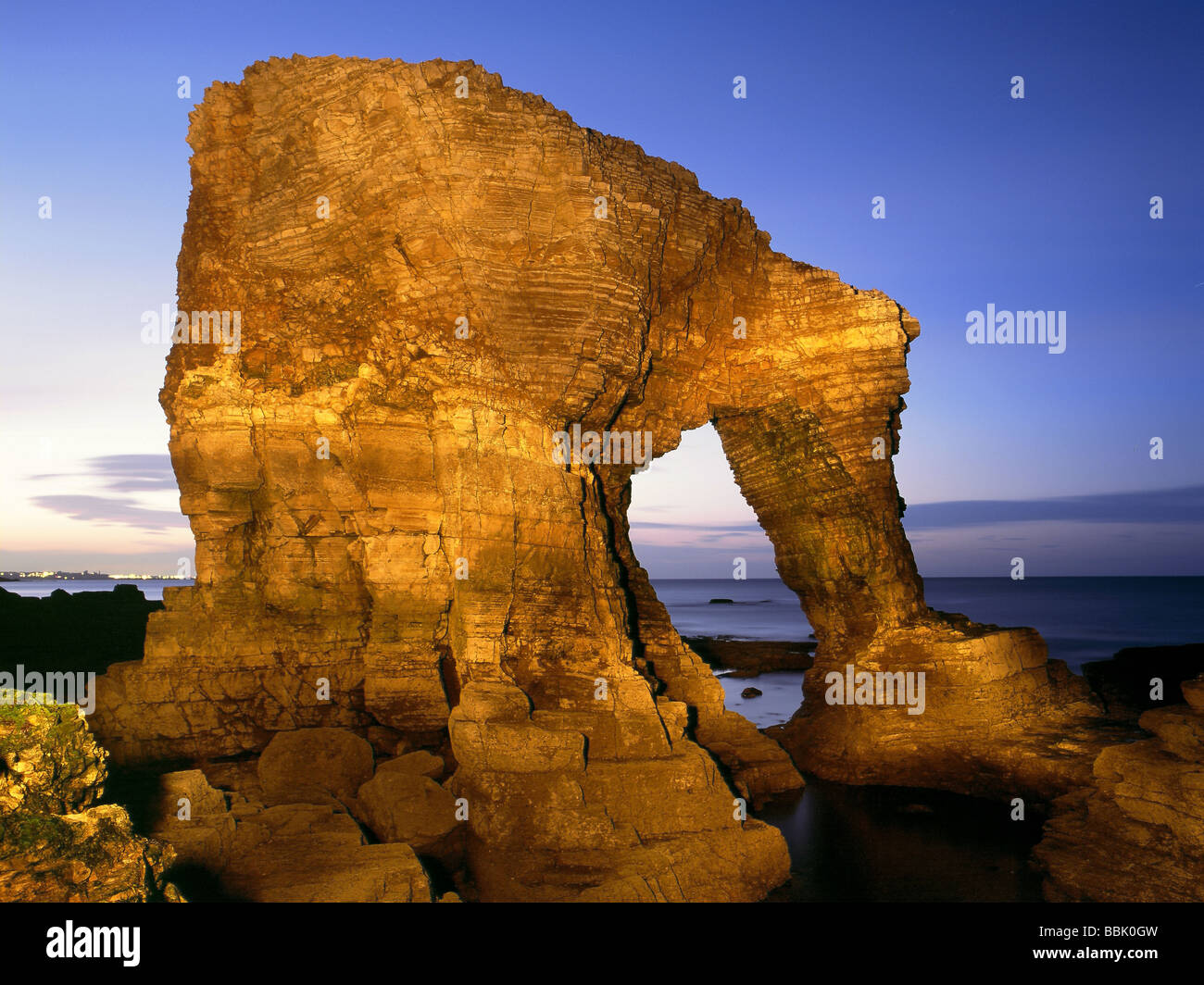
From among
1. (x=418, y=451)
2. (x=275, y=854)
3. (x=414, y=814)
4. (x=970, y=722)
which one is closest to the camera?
(x=275, y=854)

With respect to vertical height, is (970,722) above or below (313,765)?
below

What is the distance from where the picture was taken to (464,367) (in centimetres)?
1141

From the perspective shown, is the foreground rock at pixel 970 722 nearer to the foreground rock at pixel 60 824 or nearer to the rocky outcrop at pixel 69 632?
the foreground rock at pixel 60 824

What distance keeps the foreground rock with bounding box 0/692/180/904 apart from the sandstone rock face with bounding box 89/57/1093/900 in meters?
5.01

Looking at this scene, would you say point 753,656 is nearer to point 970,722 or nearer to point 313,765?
point 970,722

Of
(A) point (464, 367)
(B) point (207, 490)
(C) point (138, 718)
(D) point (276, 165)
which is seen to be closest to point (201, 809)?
(C) point (138, 718)

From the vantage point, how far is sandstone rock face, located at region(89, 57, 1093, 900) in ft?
35.8

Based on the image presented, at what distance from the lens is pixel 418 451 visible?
39.0 ft

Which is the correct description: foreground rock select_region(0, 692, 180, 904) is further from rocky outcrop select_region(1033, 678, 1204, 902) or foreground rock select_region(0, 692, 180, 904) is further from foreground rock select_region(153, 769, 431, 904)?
rocky outcrop select_region(1033, 678, 1204, 902)

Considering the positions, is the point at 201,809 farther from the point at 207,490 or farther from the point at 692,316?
the point at 692,316

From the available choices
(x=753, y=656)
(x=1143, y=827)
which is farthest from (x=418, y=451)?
(x=753, y=656)

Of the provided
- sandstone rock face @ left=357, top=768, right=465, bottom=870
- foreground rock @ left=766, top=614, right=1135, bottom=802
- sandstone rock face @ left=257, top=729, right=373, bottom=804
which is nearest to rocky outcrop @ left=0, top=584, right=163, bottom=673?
sandstone rock face @ left=257, top=729, right=373, bottom=804

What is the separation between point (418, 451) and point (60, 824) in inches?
282

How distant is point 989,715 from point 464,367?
11724 mm
